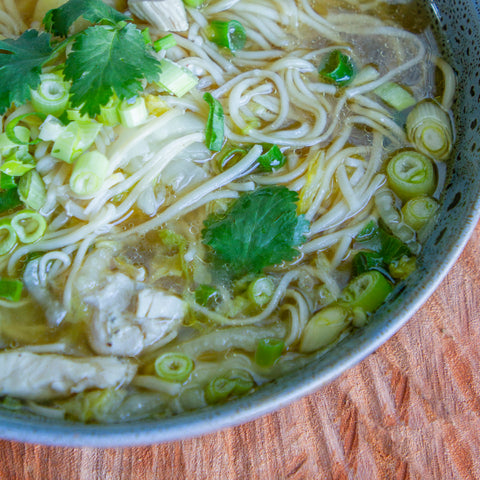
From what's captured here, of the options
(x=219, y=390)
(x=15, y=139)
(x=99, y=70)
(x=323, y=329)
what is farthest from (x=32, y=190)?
(x=323, y=329)

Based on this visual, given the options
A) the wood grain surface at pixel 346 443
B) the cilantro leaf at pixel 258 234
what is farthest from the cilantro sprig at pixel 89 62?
the wood grain surface at pixel 346 443

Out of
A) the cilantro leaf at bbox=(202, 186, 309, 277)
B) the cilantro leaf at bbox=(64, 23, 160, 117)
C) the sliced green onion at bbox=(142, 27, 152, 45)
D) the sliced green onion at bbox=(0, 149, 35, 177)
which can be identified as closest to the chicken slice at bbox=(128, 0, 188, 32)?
the sliced green onion at bbox=(142, 27, 152, 45)

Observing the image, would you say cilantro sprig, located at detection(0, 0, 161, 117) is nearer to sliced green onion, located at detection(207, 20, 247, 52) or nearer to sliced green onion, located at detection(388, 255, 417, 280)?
sliced green onion, located at detection(207, 20, 247, 52)

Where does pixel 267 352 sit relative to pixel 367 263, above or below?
below

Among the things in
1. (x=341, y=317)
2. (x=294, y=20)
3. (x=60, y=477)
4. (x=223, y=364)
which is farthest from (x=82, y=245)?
(x=294, y=20)

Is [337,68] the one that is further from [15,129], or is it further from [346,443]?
[346,443]

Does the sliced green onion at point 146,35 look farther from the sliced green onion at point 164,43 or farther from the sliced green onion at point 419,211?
the sliced green onion at point 419,211
